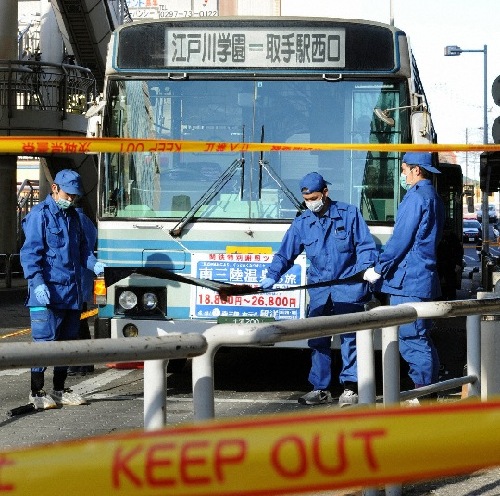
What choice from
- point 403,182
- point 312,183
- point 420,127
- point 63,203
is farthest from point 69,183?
point 420,127

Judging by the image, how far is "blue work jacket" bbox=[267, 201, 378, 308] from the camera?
28.2 ft

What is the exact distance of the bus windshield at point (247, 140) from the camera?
915 cm

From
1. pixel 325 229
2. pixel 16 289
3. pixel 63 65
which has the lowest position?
pixel 16 289

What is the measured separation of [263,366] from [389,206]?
292 cm

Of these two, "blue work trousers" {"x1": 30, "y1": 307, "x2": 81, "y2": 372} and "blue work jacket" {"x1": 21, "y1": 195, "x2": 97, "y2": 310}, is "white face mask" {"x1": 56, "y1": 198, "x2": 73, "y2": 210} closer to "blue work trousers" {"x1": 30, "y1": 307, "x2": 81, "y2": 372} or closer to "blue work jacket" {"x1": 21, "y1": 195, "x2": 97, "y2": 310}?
"blue work jacket" {"x1": 21, "y1": 195, "x2": 97, "y2": 310}

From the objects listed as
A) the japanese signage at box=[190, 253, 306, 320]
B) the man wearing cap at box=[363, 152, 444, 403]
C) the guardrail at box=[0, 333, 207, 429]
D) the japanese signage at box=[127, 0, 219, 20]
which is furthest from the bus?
the japanese signage at box=[127, 0, 219, 20]

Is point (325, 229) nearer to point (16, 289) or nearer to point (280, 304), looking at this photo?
point (280, 304)

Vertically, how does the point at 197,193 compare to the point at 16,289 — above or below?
above

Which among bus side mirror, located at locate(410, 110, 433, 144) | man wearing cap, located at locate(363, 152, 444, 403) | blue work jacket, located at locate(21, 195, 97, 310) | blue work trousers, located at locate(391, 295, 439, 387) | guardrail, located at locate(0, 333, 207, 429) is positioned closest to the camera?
guardrail, located at locate(0, 333, 207, 429)

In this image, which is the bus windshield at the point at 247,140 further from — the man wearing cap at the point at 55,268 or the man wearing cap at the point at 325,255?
the man wearing cap at the point at 55,268

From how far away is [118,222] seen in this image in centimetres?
931

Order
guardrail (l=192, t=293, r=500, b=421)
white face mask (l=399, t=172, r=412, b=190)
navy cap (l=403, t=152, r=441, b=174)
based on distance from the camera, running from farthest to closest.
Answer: white face mask (l=399, t=172, r=412, b=190)
navy cap (l=403, t=152, r=441, b=174)
guardrail (l=192, t=293, r=500, b=421)

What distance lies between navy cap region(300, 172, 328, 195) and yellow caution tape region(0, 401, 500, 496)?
6518mm

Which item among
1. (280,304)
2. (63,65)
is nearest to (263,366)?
(280,304)
